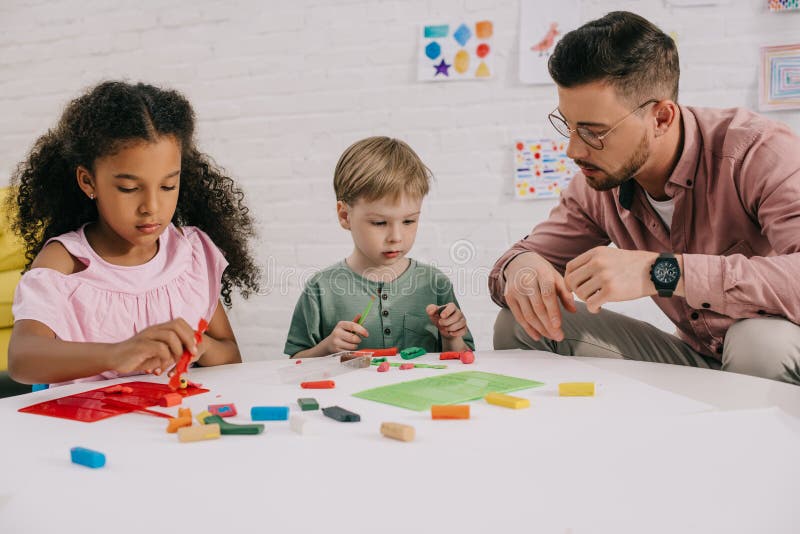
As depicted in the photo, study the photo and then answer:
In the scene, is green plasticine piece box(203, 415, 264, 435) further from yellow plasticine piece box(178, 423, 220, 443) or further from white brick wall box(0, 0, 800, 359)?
white brick wall box(0, 0, 800, 359)

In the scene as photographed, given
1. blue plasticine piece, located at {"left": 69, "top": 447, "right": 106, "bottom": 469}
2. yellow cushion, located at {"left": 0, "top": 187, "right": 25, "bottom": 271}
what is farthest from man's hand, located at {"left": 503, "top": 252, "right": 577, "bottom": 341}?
yellow cushion, located at {"left": 0, "top": 187, "right": 25, "bottom": 271}

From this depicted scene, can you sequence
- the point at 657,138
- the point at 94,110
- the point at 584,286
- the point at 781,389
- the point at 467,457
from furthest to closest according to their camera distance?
the point at 657,138 < the point at 94,110 < the point at 584,286 < the point at 781,389 < the point at 467,457

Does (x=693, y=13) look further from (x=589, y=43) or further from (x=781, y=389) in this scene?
(x=781, y=389)

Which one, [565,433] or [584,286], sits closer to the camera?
[565,433]

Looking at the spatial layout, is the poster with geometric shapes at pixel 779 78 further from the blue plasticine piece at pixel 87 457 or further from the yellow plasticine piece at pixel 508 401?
the blue plasticine piece at pixel 87 457

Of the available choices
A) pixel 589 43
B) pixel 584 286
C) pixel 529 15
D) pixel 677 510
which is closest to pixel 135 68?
pixel 529 15

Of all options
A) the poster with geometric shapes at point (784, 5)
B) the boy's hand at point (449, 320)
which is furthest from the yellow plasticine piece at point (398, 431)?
the poster with geometric shapes at point (784, 5)

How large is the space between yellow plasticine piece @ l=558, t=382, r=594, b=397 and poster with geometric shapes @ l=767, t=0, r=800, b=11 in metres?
2.08

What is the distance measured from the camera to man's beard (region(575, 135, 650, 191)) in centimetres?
152

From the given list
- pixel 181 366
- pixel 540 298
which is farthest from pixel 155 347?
pixel 540 298

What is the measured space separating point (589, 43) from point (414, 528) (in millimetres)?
1243

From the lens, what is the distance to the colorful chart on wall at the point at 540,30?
2.60m

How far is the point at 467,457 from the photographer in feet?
2.36

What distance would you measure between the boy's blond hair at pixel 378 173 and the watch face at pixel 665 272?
711 millimetres
